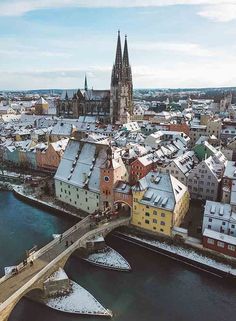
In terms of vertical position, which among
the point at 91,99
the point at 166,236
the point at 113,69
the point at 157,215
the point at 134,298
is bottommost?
the point at 134,298

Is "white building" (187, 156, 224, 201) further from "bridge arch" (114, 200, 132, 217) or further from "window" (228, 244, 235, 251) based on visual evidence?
"window" (228, 244, 235, 251)

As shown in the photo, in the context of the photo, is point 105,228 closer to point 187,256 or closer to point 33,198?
point 187,256

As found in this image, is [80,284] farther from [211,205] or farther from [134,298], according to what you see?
[211,205]

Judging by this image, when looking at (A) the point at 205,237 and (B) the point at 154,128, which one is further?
(B) the point at 154,128

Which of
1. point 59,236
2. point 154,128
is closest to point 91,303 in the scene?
point 59,236

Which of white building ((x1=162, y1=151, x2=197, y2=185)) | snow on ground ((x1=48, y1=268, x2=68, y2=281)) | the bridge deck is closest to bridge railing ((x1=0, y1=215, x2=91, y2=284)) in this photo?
the bridge deck

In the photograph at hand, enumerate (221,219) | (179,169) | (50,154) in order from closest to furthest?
(221,219), (179,169), (50,154)

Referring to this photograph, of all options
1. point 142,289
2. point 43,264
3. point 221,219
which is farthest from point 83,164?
point 142,289
